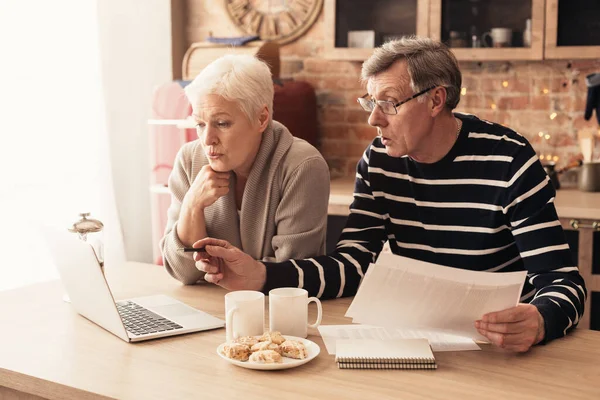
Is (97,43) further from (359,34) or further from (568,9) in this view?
(568,9)

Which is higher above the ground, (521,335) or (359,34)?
(359,34)

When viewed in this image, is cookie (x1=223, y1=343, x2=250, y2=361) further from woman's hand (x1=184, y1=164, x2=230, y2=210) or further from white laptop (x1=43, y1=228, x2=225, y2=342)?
woman's hand (x1=184, y1=164, x2=230, y2=210)

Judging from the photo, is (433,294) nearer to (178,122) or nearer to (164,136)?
(178,122)

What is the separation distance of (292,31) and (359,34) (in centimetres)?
54

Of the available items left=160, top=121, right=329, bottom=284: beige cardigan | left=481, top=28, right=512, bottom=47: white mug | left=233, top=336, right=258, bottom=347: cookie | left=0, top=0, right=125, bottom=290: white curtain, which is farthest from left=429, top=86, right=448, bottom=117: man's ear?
left=0, top=0, right=125, bottom=290: white curtain

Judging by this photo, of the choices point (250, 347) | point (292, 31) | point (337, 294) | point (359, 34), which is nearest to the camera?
point (250, 347)

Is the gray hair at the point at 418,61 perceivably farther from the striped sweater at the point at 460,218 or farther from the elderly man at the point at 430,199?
the striped sweater at the point at 460,218

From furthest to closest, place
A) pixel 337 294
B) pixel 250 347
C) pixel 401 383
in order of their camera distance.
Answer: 1. pixel 337 294
2. pixel 250 347
3. pixel 401 383

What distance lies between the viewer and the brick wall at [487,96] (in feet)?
11.5

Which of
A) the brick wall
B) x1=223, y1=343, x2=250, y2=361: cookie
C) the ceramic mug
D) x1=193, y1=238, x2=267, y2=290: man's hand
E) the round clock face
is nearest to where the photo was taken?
x1=223, y1=343, x2=250, y2=361: cookie

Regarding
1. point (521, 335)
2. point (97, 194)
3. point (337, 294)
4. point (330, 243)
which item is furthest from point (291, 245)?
point (97, 194)

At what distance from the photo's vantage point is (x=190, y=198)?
1.99 meters

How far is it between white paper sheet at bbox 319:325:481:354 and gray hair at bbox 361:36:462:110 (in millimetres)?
623

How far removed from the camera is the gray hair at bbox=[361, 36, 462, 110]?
1.85 m
